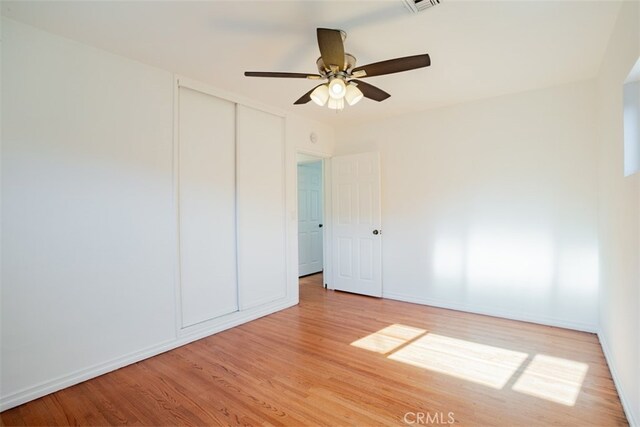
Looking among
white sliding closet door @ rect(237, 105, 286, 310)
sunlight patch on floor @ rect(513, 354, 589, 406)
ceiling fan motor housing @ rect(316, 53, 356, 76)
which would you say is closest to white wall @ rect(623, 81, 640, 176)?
sunlight patch on floor @ rect(513, 354, 589, 406)

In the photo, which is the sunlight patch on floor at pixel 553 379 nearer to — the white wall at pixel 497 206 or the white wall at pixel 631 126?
the white wall at pixel 497 206

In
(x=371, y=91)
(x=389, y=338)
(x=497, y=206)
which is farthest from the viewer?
(x=497, y=206)

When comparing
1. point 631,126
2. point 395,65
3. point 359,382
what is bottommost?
point 359,382

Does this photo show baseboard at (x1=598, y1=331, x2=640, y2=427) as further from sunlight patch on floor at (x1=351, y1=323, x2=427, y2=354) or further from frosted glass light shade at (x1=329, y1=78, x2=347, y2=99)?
frosted glass light shade at (x1=329, y1=78, x2=347, y2=99)

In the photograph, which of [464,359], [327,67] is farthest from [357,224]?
[327,67]

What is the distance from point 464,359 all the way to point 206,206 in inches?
109

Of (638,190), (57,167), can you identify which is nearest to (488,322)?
(638,190)

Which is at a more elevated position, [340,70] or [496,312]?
[340,70]

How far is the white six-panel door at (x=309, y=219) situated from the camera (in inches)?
234

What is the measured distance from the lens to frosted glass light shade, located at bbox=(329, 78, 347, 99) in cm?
215

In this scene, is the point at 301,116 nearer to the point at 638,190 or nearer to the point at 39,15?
the point at 39,15

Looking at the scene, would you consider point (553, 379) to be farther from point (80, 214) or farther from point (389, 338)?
point (80, 214)

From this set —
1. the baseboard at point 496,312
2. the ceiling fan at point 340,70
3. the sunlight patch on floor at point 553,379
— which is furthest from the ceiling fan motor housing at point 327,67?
the baseboard at point 496,312

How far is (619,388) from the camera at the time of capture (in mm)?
2051
